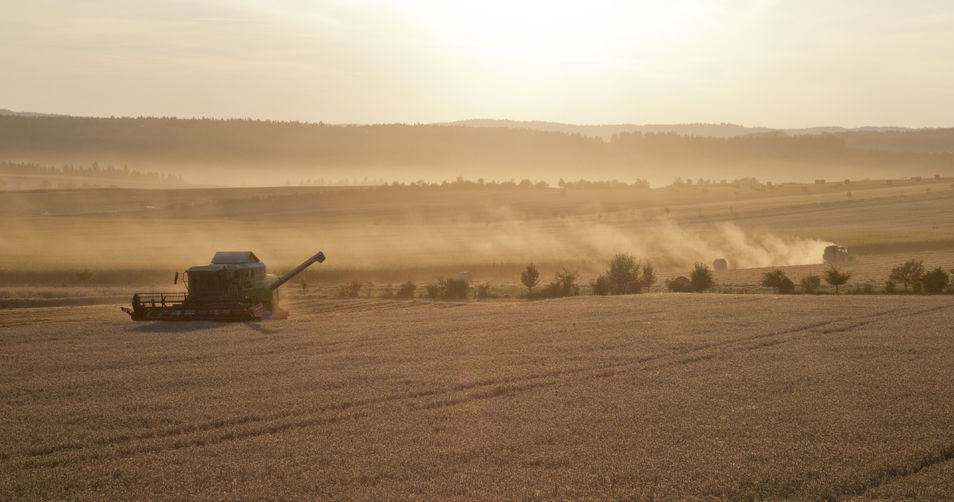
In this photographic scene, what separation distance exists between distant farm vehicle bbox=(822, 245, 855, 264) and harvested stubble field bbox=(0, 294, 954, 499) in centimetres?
3323

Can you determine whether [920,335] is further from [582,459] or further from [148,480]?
[148,480]

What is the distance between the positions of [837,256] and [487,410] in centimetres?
5116

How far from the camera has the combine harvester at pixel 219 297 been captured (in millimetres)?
31188

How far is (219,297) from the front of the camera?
31969 millimetres

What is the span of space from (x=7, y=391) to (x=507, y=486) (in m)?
13.4

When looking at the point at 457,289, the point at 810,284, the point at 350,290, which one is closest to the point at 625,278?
the point at 457,289

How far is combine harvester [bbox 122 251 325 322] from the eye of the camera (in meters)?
31.2

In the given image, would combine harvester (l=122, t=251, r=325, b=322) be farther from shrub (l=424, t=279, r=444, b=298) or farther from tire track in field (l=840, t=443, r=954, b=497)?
tire track in field (l=840, t=443, r=954, b=497)

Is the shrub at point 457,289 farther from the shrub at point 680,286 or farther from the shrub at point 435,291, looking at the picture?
the shrub at point 680,286

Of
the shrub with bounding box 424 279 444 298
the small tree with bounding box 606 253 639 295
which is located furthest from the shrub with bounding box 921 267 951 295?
the shrub with bounding box 424 279 444 298

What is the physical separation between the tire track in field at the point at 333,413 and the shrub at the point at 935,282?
775 inches

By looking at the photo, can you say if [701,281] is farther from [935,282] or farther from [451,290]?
[451,290]

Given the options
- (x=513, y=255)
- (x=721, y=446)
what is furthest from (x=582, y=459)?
(x=513, y=255)

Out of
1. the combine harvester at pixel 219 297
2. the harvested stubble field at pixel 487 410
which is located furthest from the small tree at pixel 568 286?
the combine harvester at pixel 219 297
